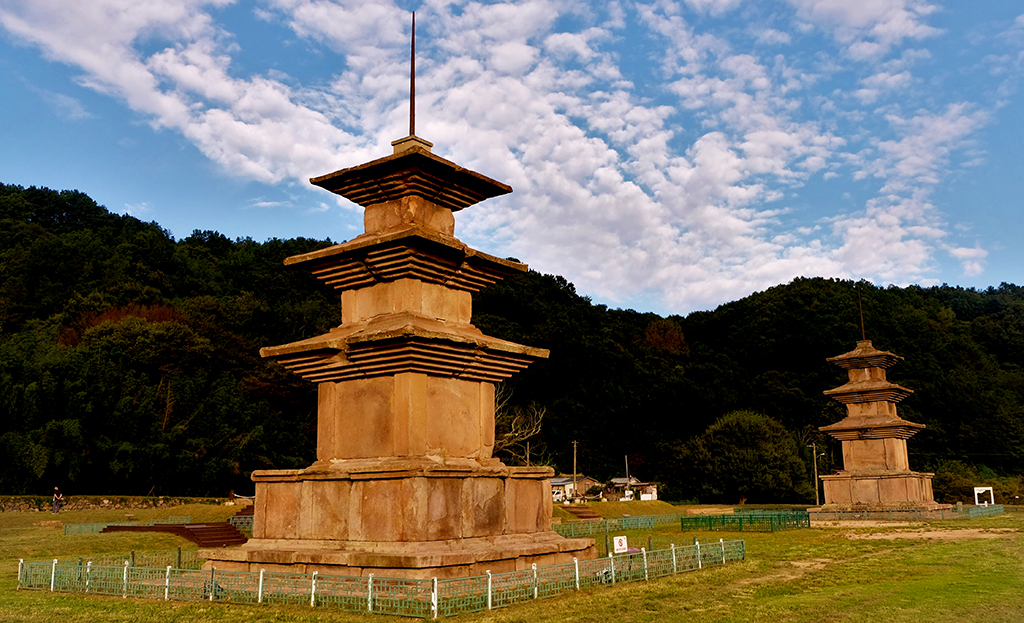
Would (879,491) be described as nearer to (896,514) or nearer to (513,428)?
(896,514)

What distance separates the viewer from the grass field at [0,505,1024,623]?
11962 mm

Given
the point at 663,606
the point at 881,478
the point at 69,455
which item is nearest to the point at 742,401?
the point at 881,478

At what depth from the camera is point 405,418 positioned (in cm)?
1442

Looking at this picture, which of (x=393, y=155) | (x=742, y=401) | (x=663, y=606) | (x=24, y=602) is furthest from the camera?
(x=742, y=401)

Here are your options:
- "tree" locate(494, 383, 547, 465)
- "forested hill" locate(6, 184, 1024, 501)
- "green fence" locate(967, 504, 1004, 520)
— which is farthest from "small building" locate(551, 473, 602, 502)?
"green fence" locate(967, 504, 1004, 520)

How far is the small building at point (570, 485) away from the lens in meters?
68.2

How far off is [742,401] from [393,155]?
262ft

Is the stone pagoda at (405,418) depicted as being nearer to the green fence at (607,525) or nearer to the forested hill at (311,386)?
the green fence at (607,525)

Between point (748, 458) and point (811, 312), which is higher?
point (811, 312)

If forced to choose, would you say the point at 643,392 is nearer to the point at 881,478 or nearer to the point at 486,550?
the point at 881,478

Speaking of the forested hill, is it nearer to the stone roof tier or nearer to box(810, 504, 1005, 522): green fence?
the stone roof tier

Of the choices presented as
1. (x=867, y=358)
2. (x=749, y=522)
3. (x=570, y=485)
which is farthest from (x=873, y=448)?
(x=570, y=485)

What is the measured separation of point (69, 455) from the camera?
161ft

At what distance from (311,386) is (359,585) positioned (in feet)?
196
